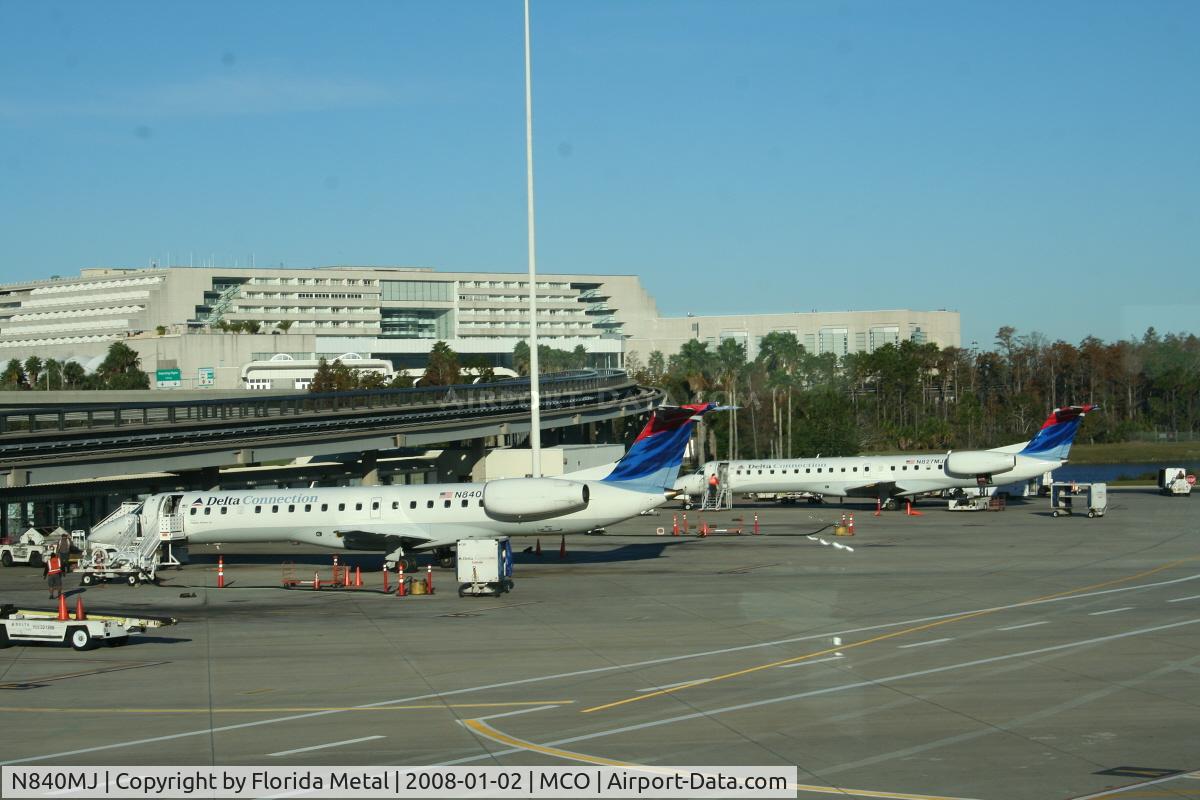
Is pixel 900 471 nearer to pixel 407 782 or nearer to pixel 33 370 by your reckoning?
pixel 407 782

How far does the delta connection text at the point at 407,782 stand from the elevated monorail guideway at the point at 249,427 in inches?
1292

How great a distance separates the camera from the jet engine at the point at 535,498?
39.0 meters

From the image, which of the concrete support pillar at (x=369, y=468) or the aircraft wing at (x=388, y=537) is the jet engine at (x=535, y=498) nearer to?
the aircraft wing at (x=388, y=537)

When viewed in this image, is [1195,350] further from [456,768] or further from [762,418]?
[456,768]

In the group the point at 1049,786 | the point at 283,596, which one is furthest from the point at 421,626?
the point at 1049,786

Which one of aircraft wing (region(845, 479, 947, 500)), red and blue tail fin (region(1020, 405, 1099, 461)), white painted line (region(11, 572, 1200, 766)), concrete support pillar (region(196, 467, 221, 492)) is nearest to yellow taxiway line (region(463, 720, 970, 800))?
white painted line (region(11, 572, 1200, 766))

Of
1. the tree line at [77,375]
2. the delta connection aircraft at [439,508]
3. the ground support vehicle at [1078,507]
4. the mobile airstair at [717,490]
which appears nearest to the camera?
the delta connection aircraft at [439,508]

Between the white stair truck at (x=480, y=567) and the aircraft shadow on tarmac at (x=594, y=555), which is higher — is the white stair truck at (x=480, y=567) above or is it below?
above

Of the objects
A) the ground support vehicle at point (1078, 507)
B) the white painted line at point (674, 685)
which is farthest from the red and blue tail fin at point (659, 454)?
the ground support vehicle at point (1078, 507)

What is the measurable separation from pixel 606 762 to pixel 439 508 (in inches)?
1001

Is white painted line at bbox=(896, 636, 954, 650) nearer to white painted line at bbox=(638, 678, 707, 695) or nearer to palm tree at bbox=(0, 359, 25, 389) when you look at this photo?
white painted line at bbox=(638, 678, 707, 695)

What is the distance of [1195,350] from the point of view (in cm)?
15050

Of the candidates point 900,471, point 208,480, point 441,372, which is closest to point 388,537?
point 208,480

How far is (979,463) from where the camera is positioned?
65375 millimetres
